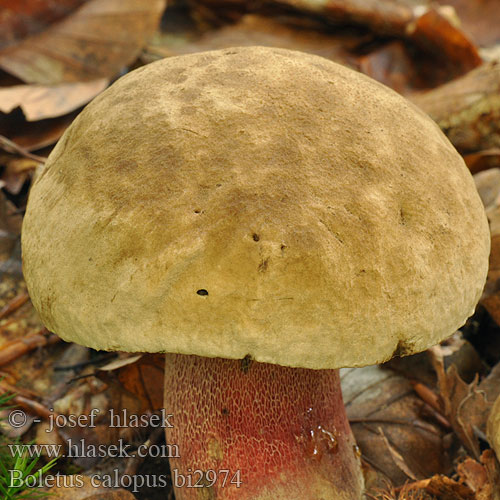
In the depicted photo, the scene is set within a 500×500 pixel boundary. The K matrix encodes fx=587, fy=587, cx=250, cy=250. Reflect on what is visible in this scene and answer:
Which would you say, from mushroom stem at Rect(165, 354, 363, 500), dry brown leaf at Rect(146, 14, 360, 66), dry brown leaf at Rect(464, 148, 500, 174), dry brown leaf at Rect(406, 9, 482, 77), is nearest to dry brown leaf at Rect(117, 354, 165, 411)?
mushroom stem at Rect(165, 354, 363, 500)

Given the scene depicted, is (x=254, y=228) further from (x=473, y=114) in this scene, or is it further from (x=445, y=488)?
(x=473, y=114)

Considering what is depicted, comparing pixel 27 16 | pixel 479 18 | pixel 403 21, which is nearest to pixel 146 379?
pixel 27 16

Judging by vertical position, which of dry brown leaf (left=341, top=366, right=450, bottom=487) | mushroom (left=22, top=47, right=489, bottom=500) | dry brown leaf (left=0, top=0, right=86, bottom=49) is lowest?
dry brown leaf (left=341, top=366, right=450, bottom=487)

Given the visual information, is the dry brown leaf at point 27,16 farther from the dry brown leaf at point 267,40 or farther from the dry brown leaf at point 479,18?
the dry brown leaf at point 479,18

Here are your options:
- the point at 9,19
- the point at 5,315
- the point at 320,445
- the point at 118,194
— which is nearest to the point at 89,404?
Result: the point at 5,315

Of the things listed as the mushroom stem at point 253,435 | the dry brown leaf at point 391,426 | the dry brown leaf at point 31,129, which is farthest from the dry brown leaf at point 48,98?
the dry brown leaf at point 391,426

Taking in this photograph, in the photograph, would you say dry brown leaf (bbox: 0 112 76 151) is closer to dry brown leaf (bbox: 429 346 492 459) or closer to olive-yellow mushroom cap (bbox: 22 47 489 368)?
olive-yellow mushroom cap (bbox: 22 47 489 368)
